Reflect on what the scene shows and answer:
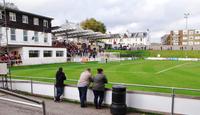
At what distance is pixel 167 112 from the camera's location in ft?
37.4

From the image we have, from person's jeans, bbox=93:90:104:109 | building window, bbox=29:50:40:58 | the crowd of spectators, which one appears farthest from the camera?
building window, bbox=29:50:40:58

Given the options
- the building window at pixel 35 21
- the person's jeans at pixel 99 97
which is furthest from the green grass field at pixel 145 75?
the building window at pixel 35 21

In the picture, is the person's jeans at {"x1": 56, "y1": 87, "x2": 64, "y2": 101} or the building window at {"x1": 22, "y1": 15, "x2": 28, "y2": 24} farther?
the building window at {"x1": 22, "y1": 15, "x2": 28, "y2": 24}

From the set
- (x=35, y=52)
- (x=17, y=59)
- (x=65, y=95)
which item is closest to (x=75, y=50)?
(x=35, y=52)

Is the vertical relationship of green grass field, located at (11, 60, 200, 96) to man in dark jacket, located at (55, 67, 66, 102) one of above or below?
below

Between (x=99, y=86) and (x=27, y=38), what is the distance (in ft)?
126

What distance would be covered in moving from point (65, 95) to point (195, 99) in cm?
681

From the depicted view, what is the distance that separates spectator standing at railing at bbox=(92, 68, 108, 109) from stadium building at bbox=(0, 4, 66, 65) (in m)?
27.6

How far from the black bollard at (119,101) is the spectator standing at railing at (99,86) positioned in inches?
41.7

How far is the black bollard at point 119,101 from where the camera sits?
11.5 meters

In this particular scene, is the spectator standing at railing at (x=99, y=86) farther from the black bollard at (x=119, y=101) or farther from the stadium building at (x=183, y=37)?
the stadium building at (x=183, y=37)

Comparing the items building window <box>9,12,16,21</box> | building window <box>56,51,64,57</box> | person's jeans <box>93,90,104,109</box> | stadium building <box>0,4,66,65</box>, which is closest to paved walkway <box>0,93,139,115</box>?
person's jeans <box>93,90,104,109</box>

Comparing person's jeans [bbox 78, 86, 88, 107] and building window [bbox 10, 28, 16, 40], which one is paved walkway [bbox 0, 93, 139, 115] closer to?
person's jeans [bbox 78, 86, 88, 107]

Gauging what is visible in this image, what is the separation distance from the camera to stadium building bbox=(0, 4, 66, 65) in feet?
139
